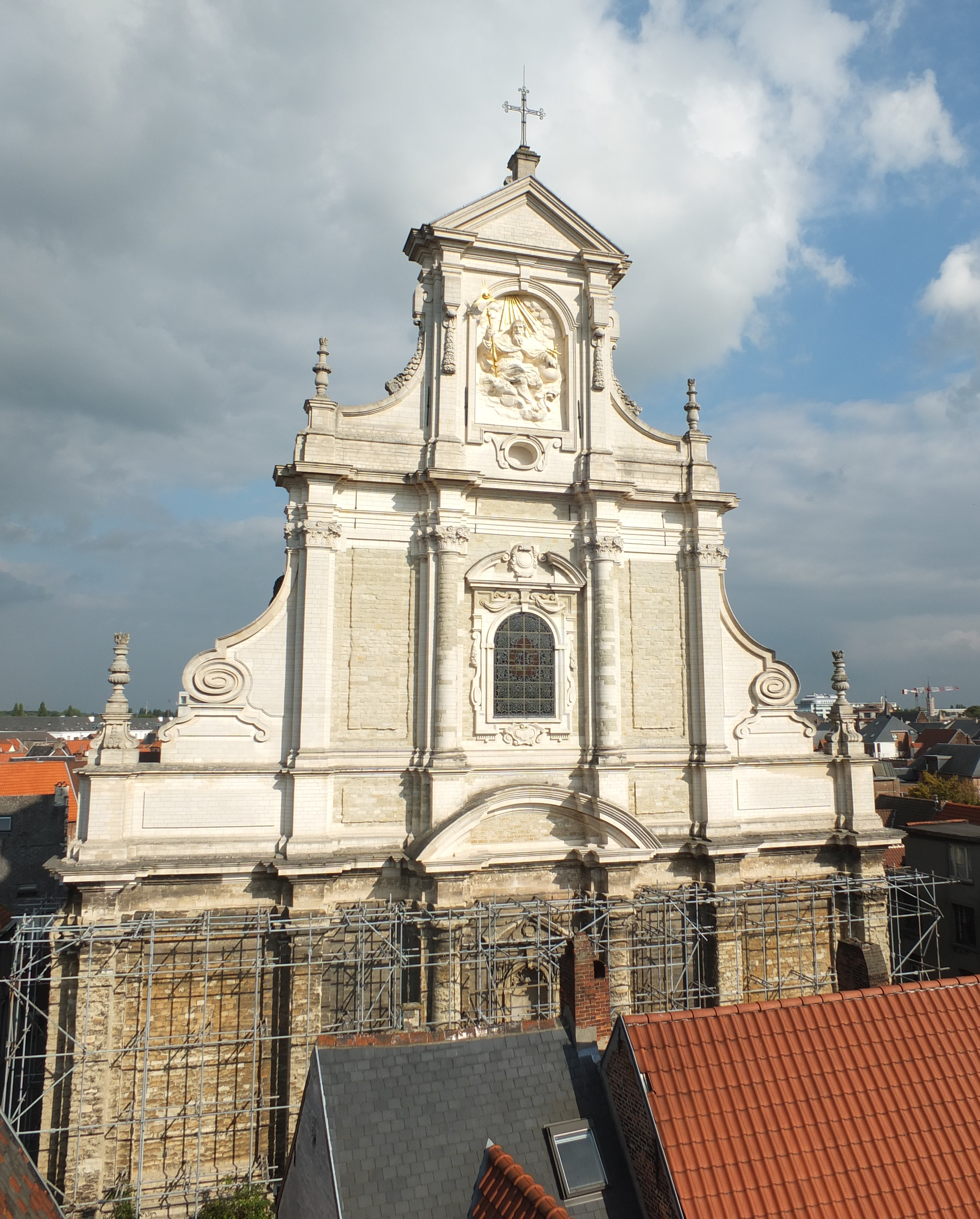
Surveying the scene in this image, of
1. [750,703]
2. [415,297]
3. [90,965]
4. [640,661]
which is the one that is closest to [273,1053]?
[90,965]

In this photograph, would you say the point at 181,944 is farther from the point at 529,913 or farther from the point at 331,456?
the point at 331,456

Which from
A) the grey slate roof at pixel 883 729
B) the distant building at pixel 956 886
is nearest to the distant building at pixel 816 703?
the grey slate roof at pixel 883 729

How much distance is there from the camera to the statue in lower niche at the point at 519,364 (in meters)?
16.3

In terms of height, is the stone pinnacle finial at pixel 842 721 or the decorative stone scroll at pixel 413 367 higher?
the decorative stone scroll at pixel 413 367

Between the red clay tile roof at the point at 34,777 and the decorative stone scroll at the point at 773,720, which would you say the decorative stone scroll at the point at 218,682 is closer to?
the decorative stone scroll at the point at 773,720

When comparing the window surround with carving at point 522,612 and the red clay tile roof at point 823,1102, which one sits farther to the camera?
the window surround with carving at point 522,612

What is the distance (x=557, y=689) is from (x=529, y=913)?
4.17m

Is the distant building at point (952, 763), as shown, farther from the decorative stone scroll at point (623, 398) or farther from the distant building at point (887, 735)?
the decorative stone scroll at point (623, 398)

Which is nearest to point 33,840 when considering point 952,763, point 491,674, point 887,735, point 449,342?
point 491,674

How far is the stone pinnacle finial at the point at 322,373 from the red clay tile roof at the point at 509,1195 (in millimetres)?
12642

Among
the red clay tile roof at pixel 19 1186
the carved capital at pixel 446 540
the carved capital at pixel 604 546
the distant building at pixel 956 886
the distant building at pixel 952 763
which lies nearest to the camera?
the red clay tile roof at pixel 19 1186

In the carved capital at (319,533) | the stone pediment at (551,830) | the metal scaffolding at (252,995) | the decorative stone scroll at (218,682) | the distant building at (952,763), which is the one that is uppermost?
the carved capital at (319,533)

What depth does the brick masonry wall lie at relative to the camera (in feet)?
22.0

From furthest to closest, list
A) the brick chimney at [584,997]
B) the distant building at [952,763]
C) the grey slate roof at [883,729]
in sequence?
the grey slate roof at [883,729] → the distant building at [952,763] → the brick chimney at [584,997]
